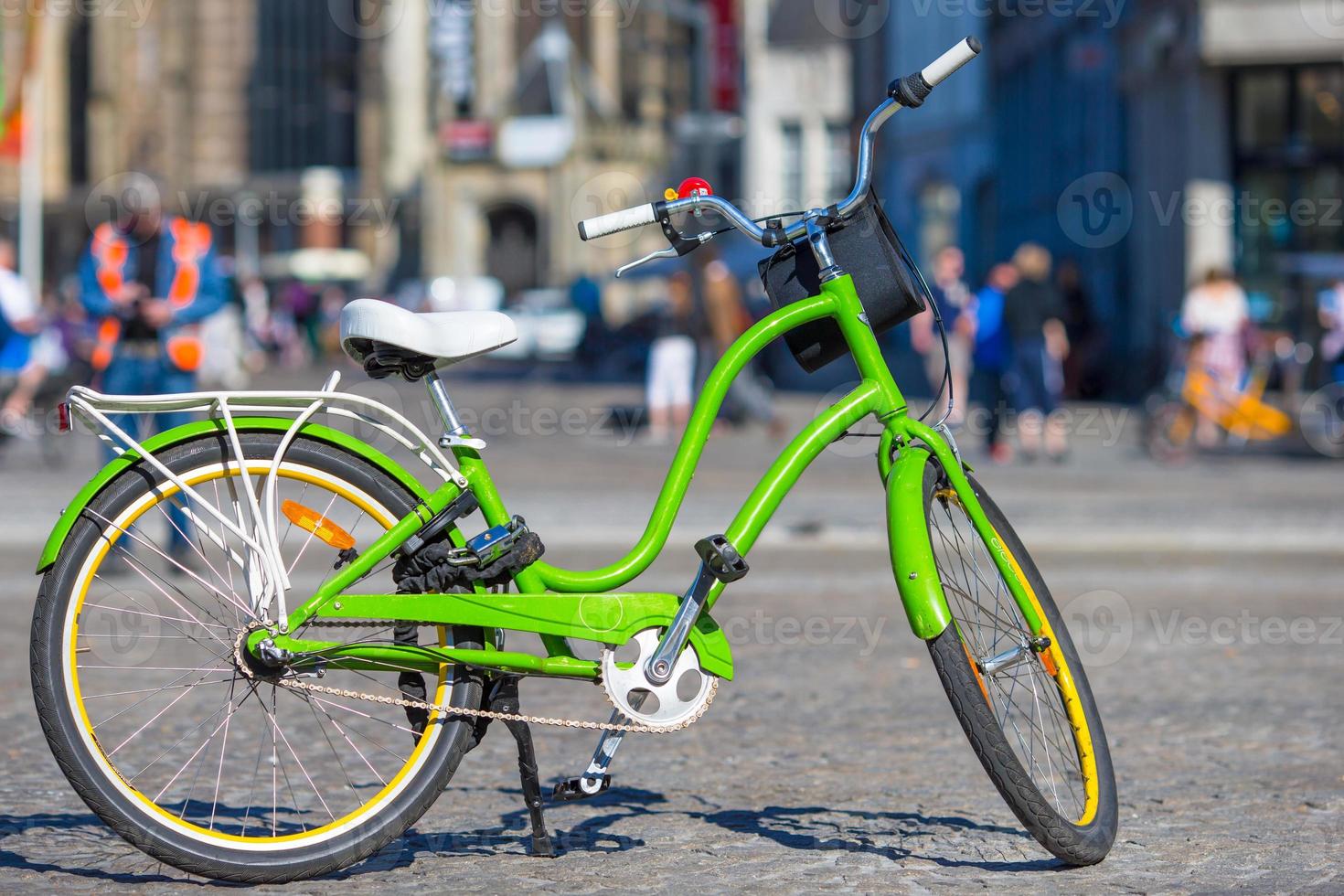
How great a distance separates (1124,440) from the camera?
731 inches

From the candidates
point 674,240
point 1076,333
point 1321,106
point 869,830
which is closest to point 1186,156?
point 1321,106

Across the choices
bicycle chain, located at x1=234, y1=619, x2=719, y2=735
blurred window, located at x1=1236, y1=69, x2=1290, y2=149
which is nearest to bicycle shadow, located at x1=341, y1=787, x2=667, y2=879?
bicycle chain, located at x1=234, y1=619, x2=719, y2=735

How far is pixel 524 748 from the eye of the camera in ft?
13.5

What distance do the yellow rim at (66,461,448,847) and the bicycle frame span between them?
0.04m

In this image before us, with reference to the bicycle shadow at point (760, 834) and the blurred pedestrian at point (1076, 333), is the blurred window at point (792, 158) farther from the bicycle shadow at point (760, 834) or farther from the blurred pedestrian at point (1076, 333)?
the bicycle shadow at point (760, 834)

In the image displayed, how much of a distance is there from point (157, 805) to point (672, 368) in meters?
15.4

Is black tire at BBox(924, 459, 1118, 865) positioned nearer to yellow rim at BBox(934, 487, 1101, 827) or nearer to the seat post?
yellow rim at BBox(934, 487, 1101, 827)

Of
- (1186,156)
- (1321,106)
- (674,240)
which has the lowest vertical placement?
(674,240)

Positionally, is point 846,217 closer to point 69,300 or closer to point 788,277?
point 788,277

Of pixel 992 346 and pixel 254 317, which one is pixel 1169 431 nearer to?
pixel 992 346

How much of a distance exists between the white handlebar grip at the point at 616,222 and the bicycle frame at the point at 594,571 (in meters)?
0.32

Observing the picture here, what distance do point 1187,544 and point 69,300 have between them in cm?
2387

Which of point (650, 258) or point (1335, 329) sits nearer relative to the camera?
point (650, 258)

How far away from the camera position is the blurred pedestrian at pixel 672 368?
63.2 feet
